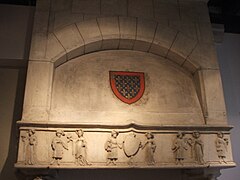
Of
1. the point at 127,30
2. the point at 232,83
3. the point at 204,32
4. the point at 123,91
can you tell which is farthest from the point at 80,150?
the point at 232,83

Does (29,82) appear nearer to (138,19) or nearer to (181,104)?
(138,19)

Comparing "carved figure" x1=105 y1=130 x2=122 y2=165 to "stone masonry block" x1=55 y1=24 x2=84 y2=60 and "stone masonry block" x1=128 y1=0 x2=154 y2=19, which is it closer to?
"stone masonry block" x1=55 y1=24 x2=84 y2=60

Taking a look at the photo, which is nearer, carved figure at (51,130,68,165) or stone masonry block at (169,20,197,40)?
carved figure at (51,130,68,165)

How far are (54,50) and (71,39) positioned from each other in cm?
34

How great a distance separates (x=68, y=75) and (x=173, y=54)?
1843 mm

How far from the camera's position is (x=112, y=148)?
13.5 feet

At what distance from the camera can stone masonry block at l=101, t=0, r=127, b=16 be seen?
5.06 meters

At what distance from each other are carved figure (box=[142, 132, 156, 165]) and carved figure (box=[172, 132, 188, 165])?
0.34 metres

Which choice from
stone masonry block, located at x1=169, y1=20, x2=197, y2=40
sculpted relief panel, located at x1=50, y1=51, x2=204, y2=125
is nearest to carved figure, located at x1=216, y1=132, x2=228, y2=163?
sculpted relief panel, located at x1=50, y1=51, x2=204, y2=125

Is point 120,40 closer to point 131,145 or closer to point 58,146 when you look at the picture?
point 131,145

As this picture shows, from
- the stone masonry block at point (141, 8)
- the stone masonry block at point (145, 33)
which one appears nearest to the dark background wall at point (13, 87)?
the stone masonry block at point (141, 8)

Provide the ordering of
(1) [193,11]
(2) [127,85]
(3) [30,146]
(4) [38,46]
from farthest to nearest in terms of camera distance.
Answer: (1) [193,11] < (2) [127,85] < (4) [38,46] < (3) [30,146]

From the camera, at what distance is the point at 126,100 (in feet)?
15.5

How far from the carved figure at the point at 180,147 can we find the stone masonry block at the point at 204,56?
1.32 meters
